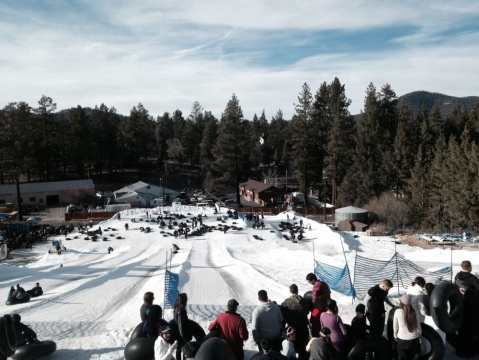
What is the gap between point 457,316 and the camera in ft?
23.7

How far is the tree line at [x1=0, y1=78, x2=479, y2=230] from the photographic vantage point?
35781mm

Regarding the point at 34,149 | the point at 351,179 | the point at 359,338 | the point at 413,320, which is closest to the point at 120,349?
the point at 359,338

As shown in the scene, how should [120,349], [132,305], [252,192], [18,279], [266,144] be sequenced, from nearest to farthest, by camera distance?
1. [120,349]
2. [132,305]
3. [18,279]
4. [252,192]
5. [266,144]

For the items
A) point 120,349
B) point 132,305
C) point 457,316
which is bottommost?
point 132,305

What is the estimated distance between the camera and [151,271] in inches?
858

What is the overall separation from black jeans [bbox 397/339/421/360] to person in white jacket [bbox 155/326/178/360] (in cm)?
326

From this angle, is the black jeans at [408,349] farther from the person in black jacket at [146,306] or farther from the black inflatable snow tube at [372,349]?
the person in black jacket at [146,306]

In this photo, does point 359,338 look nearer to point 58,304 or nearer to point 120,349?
point 120,349

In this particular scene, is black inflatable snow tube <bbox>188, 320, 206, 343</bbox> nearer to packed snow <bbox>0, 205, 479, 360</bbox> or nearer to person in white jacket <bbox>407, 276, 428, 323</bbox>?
packed snow <bbox>0, 205, 479, 360</bbox>

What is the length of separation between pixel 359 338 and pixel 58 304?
38.2ft

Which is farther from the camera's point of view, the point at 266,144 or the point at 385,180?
the point at 266,144

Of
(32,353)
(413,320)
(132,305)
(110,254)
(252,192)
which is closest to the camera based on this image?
(413,320)

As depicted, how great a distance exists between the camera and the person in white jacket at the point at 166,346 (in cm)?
608

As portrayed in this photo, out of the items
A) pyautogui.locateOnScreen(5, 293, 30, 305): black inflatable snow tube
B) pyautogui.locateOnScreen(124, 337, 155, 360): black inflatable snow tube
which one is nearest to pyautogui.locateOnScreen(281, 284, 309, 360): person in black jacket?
pyautogui.locateOnScreen(124, 337, 155, 360): black inflatable snow tube
